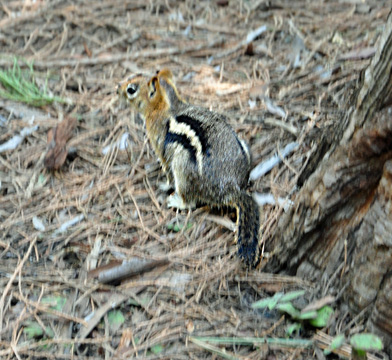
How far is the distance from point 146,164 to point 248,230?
1350 mm

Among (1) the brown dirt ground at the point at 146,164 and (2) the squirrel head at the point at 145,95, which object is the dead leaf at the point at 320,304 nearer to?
(1) the brown dirt ground at the point at 146,164

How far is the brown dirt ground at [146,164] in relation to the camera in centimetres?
253

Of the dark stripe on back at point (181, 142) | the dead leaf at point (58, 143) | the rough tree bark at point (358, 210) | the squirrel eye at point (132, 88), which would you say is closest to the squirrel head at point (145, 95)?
the squirrel eye at point (132, 88)

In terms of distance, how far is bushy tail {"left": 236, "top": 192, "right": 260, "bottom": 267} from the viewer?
2705mm

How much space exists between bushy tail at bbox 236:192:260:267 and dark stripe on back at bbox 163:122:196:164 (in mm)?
551

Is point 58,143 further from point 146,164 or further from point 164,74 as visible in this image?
point 164,74

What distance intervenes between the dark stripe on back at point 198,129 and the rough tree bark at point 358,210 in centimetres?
98

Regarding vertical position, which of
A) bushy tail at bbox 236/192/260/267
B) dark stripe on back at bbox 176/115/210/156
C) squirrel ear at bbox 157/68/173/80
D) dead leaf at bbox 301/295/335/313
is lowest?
dead leaf at bbox 301/295/335/313

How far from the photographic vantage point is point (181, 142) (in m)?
3.58

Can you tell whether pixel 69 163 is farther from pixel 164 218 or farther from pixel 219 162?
pixel 219 162

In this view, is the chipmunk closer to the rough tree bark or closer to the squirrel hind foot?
the squirrel hind foot

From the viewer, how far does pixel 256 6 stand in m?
5.27

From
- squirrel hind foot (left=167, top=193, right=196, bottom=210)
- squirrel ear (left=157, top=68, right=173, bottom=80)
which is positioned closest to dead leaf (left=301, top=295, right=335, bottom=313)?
squirrel hind foot (left=167, top=193, right=196, bottom=210)

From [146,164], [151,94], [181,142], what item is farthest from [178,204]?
[151,94]
